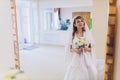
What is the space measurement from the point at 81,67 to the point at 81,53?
0.13 metres

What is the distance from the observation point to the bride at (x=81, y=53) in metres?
1.21

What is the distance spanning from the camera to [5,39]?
145 centimetres

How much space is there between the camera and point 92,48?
119 cm

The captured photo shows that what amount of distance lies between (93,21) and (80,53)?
0.29 meters

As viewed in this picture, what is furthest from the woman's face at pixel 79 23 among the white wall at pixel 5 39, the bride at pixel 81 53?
the white wall at pixel 5 39

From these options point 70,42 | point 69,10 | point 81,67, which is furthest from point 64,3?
point 81,67

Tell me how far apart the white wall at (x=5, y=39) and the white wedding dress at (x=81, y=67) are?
568 millimetres

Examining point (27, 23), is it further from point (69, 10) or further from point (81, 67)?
point (81, 67)

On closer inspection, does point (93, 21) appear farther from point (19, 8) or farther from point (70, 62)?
point (19, 8)

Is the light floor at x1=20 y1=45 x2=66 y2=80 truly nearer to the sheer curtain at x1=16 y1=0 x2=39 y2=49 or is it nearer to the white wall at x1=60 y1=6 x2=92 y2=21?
the sheer curtain at x1=16 y1=0 x2=39 y2=49

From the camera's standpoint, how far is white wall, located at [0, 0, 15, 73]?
142 cm

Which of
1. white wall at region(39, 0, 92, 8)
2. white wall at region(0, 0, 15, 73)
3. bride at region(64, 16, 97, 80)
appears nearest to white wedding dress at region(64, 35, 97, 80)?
bride at region(64, 16, 97, 80)

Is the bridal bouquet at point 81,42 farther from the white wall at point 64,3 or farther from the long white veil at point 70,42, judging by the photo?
the white wall at point 64,3

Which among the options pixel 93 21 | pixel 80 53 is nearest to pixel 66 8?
pixel 93 21
